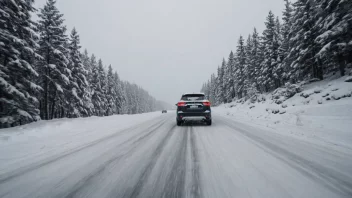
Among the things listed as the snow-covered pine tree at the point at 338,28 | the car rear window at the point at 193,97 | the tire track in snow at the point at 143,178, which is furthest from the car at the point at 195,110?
the snow-covered pine tree at the point at 338,28

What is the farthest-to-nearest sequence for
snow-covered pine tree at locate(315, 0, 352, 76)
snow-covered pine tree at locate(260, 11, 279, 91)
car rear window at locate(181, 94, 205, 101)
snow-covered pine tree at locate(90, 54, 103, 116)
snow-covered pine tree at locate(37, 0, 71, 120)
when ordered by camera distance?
1. snow-covered pine tree at locate(90, 54, 103, 116)
2. snow-covered pine tree at locate(260, 11, 279, 91)
3. snow-covered pine tree at locate(37, 0, 71, 120)
4. snow-covered pine tree at locate(315, 0, 352, 76)
5. car rear window at locate(181, 94, 205, 101)

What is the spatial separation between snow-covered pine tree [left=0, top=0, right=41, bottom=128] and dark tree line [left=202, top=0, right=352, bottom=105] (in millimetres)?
23909

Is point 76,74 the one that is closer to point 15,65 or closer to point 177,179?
point 15,65

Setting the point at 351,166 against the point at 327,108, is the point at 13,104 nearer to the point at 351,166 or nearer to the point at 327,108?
the point at 351,166

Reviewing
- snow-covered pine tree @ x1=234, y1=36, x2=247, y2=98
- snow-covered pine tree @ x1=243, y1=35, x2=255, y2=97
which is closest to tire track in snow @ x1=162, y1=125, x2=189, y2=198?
snow-covered pine tree @ x1=243, y1=35, x2=255, y2=97

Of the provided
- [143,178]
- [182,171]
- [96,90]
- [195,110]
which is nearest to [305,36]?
[195,110]

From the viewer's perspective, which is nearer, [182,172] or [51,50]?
[182,172]

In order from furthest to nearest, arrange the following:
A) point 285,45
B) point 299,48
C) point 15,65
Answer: point 285,45 < point 299,48 < point 15,65

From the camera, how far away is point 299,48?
1944 centimetres

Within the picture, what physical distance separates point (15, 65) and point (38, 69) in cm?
732

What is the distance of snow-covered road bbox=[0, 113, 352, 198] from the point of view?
1.85m

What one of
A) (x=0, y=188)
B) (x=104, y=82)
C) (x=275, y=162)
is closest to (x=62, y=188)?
(x=0, y=188)

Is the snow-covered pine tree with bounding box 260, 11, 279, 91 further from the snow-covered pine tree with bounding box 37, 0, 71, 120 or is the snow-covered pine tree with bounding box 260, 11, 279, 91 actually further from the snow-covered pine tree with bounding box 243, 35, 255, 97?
the snow-covered pine tree with bounding box 37, 0, 71, 120

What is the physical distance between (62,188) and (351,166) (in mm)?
4510
